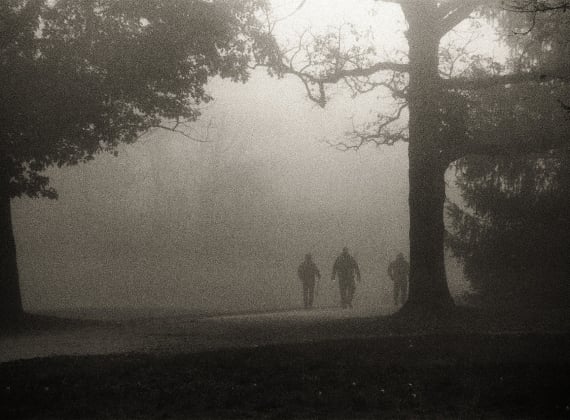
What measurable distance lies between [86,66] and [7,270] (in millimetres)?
5791

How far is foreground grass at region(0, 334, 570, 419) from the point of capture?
8594 millimetres

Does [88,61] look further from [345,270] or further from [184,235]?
[184,235]

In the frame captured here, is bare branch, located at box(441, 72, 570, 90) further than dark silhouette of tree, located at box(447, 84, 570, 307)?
No

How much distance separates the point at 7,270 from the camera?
20.3 metres

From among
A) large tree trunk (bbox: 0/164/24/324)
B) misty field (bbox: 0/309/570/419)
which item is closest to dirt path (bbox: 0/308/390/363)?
misty field (bbox: 0/309/570/419)

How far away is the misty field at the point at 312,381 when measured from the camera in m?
8.62

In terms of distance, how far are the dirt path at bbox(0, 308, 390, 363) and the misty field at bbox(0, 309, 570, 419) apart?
3.23 feet

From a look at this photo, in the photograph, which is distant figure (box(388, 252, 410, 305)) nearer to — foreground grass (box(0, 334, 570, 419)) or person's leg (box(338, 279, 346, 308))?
person's leg (box(338, 279, 346, 308))

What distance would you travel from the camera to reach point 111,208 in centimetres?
6594

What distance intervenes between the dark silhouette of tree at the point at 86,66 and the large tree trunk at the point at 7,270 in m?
0.03

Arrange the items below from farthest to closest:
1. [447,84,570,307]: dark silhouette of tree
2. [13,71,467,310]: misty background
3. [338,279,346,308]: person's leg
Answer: [13,71,467,310]: misty background, [338,279,346,308]: person's leg, [447,84,570,307]: dark silhouette of tree

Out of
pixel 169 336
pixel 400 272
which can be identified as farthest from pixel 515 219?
pixel 169 336

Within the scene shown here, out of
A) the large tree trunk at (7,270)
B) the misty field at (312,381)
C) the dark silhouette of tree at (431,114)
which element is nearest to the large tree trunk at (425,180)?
the dark silhouette of tree at (431,114)

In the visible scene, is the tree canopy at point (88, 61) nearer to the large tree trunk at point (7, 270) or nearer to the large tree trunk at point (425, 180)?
the large tree trunk at point (7, 270)
